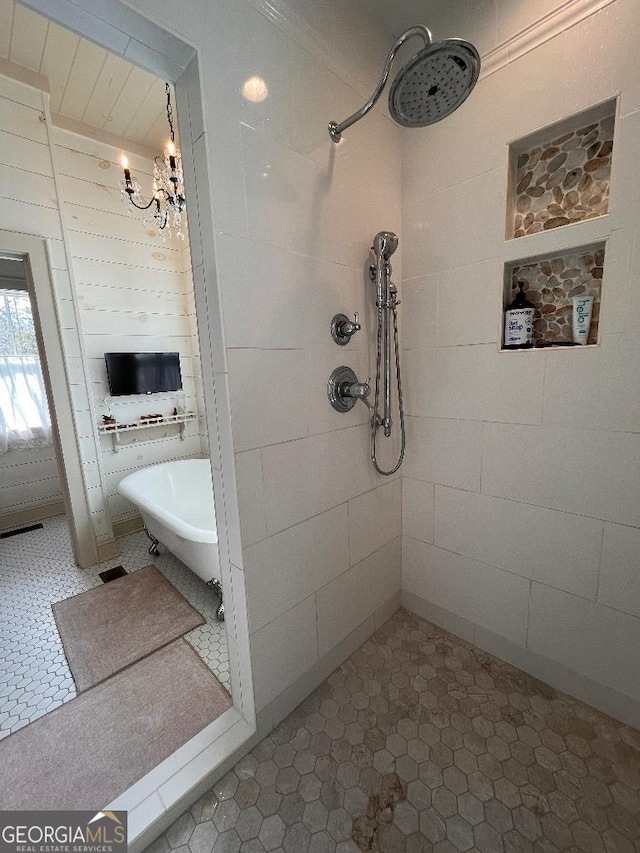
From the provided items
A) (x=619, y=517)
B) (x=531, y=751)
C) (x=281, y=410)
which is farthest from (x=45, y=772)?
(x=619, y=517)

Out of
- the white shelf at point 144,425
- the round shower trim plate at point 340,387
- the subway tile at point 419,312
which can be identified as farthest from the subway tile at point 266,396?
the white shelf at point 144,425

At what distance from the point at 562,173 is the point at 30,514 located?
4424 mm

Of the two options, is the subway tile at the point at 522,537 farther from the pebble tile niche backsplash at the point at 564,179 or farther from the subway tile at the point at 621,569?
the pebble tile niche backsplash at the point at 564,179

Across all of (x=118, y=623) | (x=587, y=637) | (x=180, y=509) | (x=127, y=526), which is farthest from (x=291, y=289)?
(x=127, y=526)

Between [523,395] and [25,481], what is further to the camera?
[25,481]

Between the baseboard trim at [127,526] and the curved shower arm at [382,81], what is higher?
the curved shower arm at [382,81]

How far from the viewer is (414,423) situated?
5.34 feet

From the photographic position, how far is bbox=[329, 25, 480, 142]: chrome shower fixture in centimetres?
76

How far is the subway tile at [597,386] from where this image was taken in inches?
41.9

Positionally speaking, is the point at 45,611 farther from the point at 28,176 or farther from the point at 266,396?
the point at 28,176

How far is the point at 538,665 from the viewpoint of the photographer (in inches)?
54.8

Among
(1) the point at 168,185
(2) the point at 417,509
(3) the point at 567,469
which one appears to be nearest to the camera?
(3) the point at 567,469

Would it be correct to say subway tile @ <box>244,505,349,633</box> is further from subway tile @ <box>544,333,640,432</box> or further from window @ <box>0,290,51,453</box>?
window @ <box>0,290,51,453</box>

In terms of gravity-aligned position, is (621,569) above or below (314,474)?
below
